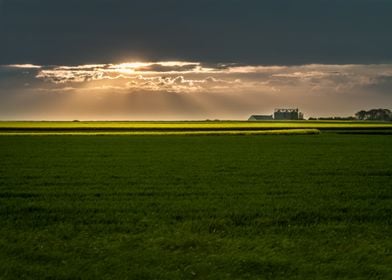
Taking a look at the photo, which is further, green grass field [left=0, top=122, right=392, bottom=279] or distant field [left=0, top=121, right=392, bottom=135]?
distant field [left=0, top=121, right=392, bottom=135]

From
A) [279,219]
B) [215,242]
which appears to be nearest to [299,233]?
[279,219]

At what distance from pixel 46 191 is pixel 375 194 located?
1045 cm

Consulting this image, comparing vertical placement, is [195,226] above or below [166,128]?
below

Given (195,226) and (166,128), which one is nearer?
(195,226)

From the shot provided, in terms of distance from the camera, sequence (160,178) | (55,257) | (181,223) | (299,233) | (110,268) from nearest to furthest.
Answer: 1. (110,268)
2. (55,257)
3. (299,233)
4. (181,223)
5. (160,178)

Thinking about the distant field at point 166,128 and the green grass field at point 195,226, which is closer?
the green grass field at point 195,226

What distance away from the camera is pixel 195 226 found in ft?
40.2

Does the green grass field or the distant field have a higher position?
the distant field

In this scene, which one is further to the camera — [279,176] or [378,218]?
[279,176]

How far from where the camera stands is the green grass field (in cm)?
933

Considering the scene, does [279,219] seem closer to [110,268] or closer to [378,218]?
[378,218]

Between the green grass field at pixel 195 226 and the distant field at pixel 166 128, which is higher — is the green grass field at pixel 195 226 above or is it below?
below

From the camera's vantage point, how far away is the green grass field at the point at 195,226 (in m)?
9.33

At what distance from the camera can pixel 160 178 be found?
21.0 meters
